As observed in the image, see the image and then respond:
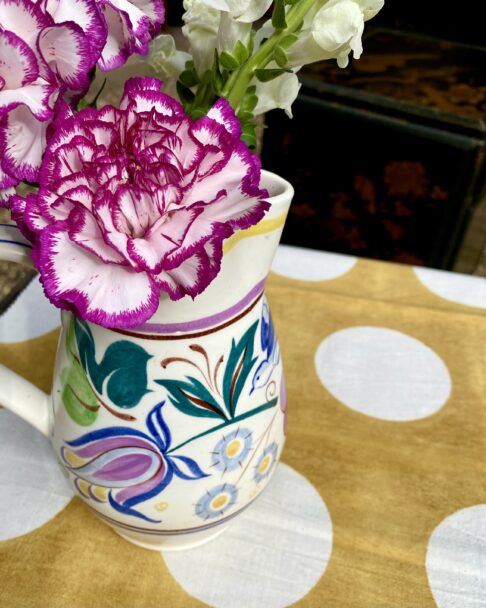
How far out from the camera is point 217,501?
1.06 feet

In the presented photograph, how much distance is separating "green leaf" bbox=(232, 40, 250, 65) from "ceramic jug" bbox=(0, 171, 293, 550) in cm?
6

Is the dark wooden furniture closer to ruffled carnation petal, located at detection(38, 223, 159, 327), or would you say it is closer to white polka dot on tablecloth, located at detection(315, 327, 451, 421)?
white polka dot on tablecloth, located at detection(315, 327, 451, 421)

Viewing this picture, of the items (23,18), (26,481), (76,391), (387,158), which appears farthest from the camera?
(387,158)

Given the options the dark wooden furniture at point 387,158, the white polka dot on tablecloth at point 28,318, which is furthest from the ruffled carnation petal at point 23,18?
the dark wooden furniture at point 387,158

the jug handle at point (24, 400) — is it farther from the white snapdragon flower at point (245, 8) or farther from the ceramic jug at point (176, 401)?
the white snapdragon flower at point (245, 8)

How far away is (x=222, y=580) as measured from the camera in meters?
0.36

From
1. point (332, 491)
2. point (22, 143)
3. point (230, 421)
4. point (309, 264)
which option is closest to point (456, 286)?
point (309, 264)

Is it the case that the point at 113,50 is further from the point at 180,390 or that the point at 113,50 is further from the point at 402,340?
the point at 402,340

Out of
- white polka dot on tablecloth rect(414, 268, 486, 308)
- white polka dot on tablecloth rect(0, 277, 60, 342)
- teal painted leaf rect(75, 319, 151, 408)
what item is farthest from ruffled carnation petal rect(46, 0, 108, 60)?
white polka dot on tablecloth rect(414, 268, 486, 308)

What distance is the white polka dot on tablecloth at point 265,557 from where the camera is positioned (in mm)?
353

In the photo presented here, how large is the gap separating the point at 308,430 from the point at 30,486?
0.21 meters

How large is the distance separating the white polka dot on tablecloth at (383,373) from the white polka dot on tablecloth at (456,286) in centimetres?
9

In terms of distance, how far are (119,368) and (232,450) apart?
8 cm

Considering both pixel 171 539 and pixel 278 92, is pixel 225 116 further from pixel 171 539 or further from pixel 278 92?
pixel 171 539
